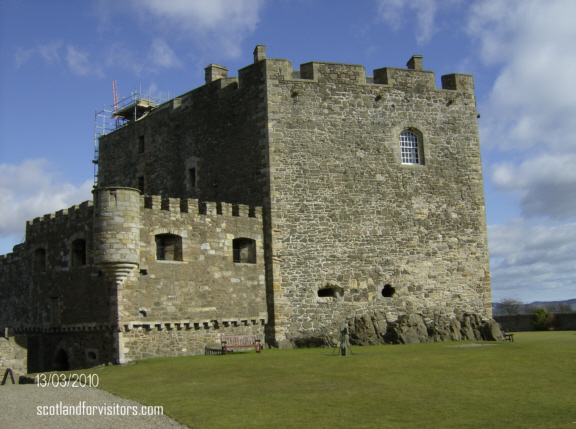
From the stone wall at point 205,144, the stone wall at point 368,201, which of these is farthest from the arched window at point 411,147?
the stone wall at point 205,144

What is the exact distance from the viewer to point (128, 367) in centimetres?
1597

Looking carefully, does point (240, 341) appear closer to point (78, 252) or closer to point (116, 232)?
point (116, 232)

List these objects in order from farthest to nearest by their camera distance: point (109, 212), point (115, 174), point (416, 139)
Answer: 1. point (115, 174)
2. point (416, 139)
3. point (109, 212)

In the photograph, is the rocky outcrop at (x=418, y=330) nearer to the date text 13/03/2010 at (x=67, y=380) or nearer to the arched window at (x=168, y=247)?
the arched window at (x=168, y=247)

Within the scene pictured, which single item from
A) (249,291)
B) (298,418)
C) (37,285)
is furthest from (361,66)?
(298,418)

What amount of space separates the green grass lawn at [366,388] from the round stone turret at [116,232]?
9.63 feet

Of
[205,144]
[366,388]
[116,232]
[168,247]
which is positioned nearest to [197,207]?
[168,247]

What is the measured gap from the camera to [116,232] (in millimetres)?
17047

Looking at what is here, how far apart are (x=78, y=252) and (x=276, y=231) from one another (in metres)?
6.78

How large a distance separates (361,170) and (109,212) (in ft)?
31.1

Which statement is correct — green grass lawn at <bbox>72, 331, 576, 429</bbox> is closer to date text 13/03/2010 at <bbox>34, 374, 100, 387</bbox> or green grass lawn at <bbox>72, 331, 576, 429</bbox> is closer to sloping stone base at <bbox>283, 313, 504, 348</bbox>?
date text 13/03/2010 at <bbox>34, 374, 100, 387</bbox>

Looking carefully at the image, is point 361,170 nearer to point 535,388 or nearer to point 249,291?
point 249,291

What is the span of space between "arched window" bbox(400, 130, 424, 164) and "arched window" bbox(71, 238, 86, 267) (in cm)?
1236
